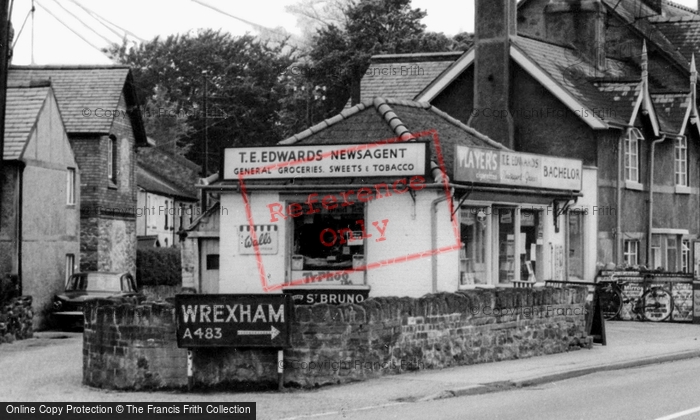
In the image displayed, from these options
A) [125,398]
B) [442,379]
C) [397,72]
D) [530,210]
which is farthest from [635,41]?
[125,398]

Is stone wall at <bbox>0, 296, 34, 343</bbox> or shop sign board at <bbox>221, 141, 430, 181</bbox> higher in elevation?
shop sign board at <bbox>221, 141, 430, 181</bbox>

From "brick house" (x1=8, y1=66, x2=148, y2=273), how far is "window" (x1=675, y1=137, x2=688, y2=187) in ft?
60.0

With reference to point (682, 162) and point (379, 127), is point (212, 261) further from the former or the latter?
point (682, 162)

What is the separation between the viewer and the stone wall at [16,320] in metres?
27.0

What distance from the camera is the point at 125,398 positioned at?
53.7 ft

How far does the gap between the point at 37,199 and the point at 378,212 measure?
12751 millimetres

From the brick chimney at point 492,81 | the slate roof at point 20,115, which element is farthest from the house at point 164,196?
the brick chimney at point 492,81

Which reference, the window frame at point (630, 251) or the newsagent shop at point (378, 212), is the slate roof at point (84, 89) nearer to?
the newsagent shop at point (378, 212)

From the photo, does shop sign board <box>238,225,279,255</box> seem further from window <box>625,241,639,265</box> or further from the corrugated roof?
the corrugated roof

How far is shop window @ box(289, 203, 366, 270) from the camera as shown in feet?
80.4

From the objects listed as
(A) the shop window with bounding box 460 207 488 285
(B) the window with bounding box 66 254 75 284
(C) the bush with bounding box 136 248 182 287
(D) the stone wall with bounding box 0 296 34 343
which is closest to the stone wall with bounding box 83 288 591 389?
(A) the shop window with bounding box 460 207 488 285

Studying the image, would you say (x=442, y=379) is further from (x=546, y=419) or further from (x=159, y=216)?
(x=159, y=216)

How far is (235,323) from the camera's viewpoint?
16.8 meters

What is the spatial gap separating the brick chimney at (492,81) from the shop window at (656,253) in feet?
19.2
